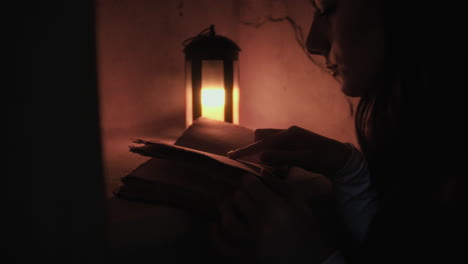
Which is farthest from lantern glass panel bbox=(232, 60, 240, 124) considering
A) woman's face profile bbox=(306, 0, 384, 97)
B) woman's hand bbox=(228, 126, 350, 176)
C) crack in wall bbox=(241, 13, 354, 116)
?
woman's hand bbox=(228, 126, 350, 176)

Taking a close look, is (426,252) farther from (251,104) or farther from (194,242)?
(251,104)

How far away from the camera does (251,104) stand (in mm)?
1656

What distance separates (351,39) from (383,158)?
0.91 ft

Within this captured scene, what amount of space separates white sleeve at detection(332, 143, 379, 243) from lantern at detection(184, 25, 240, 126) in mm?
614

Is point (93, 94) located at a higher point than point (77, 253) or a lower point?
higher

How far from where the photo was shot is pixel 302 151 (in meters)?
0.66

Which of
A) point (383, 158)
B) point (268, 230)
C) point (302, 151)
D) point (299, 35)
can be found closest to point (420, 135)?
point (383, 158)

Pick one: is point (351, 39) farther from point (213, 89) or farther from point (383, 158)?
point (213, 89)

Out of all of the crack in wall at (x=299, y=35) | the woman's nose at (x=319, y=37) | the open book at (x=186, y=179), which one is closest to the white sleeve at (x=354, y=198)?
the open book at (x=186, y=179)

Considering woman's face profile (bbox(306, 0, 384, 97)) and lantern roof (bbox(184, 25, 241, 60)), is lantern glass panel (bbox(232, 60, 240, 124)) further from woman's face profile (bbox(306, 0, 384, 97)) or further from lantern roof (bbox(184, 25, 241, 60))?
woman's face profile (bbox(306, 0, 384, 97))

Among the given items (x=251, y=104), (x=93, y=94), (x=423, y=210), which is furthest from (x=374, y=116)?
(x=251, y=104)

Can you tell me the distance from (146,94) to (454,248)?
3.83 ft

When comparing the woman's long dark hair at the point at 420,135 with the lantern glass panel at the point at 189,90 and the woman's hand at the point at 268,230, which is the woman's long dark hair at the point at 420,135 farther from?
the lantern glass panel at the point at 189,90

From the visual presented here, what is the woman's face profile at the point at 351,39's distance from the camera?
705 mm
